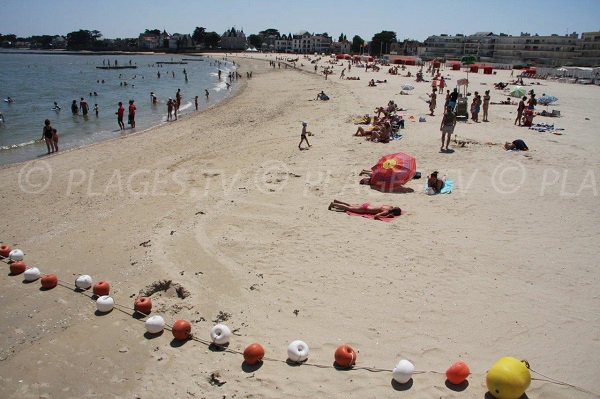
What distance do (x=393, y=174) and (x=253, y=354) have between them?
6.35 metres

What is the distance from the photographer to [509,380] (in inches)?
157

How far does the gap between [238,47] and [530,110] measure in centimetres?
17122

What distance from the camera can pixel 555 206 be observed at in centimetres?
904

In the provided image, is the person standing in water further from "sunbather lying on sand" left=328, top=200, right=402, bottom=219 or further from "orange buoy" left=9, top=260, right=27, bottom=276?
"sunbather lying on sand" left=328, top=200, right=402, bottom=219

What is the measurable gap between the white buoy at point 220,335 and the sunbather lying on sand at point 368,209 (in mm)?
4343

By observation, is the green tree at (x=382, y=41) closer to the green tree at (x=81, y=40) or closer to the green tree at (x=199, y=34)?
the green tree at (x=199, y=34)

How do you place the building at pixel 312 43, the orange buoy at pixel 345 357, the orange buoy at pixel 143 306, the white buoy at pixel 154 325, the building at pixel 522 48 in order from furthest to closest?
1. the building at pixel 312 43
2. the building at pixel 522 48
3. the orange buoy at pixel 143 306
4. the white buoy at pixel 154 325
5. the orange buoy at pixel 345 357

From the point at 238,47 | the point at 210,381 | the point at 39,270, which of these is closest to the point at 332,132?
the point at 39,270

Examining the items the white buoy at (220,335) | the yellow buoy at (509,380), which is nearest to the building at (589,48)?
the yellow buoy at (509,380)

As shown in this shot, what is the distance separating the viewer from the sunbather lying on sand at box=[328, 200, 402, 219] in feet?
28.0

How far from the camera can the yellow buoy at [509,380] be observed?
4.00 meters

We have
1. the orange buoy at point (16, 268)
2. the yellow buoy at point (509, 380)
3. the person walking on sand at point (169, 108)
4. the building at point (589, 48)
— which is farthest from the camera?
the building at point (589, 48)

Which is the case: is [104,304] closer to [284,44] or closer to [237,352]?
[237,352]

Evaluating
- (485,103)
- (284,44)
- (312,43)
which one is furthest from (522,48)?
(485,103)
